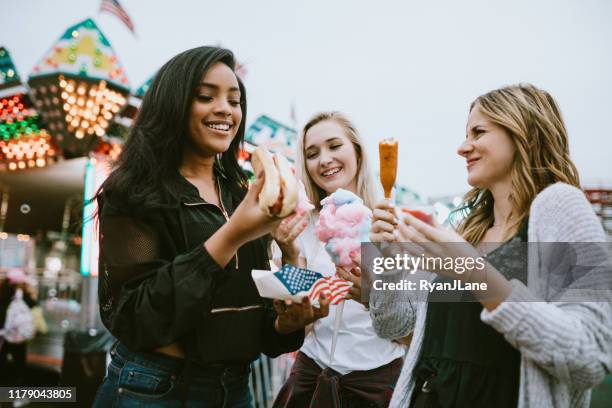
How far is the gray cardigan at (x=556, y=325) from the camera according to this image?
1.30 metres

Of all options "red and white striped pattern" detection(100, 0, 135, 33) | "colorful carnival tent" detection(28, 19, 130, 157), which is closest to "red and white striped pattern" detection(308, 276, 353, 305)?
"colorful carnival tent" detection(28, 19, 130, 157)

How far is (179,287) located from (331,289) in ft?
1.83

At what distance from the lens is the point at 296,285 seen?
159 centimetres

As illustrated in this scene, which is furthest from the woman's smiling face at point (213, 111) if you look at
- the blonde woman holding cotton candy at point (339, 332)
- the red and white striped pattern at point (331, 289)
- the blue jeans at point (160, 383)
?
the blue jeans at point (160, 383)

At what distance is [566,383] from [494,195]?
28.2 inches

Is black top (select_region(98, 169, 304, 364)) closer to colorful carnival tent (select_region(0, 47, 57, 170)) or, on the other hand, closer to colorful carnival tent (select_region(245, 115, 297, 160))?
colorful carnival tent (select_region(245, 115, 297, 160))

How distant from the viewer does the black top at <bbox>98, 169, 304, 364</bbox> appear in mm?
1387

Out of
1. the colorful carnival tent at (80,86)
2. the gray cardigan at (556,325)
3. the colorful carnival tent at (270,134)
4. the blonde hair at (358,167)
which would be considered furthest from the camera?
the colorful carnival tent at (270,134)

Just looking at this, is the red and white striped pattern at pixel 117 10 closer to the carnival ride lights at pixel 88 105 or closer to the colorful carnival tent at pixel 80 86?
the colorful carnival tent at pixel 80 86

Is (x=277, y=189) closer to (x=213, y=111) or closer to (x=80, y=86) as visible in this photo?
(x=213, y=111)

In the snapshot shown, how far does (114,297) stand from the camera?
1.52 m

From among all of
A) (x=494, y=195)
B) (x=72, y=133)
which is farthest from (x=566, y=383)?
(x=72, y=133)

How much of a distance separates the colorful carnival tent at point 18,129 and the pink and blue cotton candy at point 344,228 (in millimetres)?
5410

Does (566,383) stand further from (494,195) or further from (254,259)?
(254,259)
